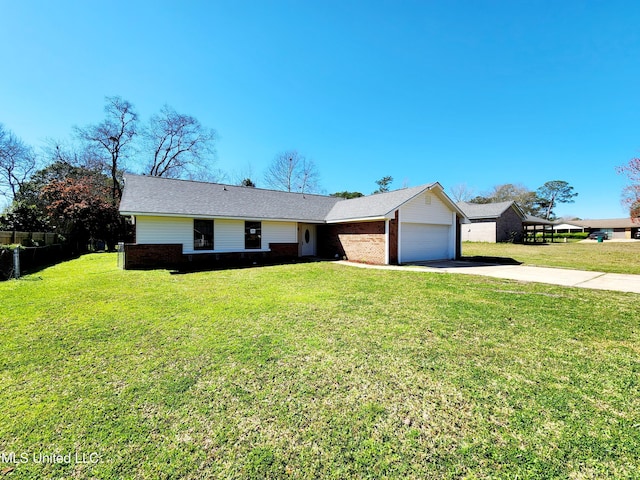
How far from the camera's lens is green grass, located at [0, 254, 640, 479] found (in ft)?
6.59

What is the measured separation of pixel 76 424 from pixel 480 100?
73.6ft

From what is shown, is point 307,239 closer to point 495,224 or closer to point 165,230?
point 165,230

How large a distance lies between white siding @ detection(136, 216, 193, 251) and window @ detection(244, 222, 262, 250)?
2.73 meters

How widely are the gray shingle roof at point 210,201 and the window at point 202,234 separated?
67 centimetres

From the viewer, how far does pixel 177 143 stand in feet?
102

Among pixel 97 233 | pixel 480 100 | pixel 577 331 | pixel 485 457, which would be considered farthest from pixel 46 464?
pixel 97 233

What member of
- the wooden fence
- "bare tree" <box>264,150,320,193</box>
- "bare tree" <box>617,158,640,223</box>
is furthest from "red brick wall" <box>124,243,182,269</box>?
"bare tree" <box>617,158,640,223</box>

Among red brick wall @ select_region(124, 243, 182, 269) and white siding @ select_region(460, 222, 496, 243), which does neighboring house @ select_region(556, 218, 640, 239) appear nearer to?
white siding @ select_region(460, 222, 496, 243)

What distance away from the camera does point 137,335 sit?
4.40 m

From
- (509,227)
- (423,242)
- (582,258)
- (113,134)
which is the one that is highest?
(113,134)

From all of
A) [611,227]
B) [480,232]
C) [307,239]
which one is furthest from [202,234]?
[611,227]

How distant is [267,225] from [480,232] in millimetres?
26645

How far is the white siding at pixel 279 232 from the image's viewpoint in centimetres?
1514

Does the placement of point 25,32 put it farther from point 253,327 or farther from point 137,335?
point 253,327
